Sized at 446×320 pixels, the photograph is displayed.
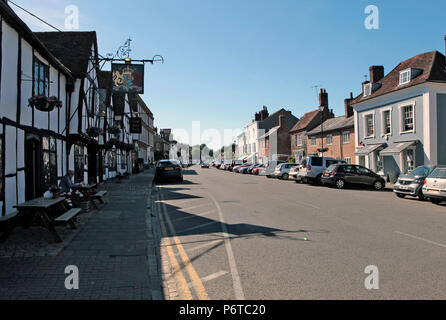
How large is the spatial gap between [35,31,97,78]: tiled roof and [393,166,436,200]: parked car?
15.2 metres

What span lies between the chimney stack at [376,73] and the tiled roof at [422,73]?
1084 millimetres

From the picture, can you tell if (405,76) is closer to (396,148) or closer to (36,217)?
(396,148)

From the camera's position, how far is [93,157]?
2147cm

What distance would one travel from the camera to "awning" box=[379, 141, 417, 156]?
2384cm

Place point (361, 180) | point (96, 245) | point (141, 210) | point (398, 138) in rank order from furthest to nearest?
point (398, 138)
point (361, 180)
point (141, 210)
point (96, 245)

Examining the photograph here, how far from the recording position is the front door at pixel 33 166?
10867 millimetres

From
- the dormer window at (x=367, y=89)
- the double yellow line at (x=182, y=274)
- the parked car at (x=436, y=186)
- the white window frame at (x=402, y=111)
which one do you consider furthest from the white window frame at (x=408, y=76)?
the double yellow line at (x=182, y=274)

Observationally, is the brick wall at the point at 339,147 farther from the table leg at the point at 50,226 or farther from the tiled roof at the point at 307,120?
the table leg at the point at 50,226

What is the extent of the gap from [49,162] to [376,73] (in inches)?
1099

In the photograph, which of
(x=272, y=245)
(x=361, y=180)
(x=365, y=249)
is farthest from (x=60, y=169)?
(x=361, y=180)
